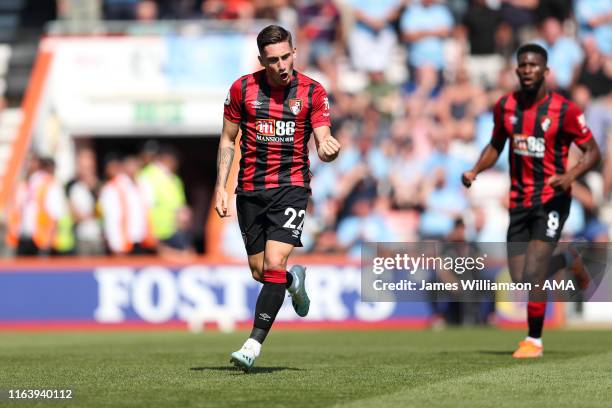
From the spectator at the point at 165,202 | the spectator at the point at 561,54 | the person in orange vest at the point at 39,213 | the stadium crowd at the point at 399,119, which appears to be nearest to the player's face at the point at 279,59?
the stadium crowd at the point at 399,119

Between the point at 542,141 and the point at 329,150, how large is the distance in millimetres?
2919

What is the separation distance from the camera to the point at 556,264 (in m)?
10.8

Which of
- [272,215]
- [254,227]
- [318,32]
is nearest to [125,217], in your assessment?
[318,32]

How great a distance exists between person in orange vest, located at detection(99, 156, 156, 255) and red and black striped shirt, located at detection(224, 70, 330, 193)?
10.3 m

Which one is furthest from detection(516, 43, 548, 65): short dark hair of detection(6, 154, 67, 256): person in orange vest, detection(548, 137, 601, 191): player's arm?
detection(6, 154, 67, 256): person in orange vest

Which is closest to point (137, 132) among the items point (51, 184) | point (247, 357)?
point (51, 184)

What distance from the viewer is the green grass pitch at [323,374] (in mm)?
7203

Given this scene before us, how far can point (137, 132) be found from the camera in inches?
883

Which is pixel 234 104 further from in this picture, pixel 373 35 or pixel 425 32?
pixel 373 35

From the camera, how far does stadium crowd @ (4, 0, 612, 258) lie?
746 inches

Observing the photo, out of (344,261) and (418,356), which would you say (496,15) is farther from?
(418,356)

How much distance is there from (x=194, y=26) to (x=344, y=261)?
592 centimetres

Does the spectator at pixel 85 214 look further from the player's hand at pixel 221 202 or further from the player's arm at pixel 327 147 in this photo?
the player's arm at pixel 327 147

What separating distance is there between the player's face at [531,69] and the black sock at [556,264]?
1.44 m
